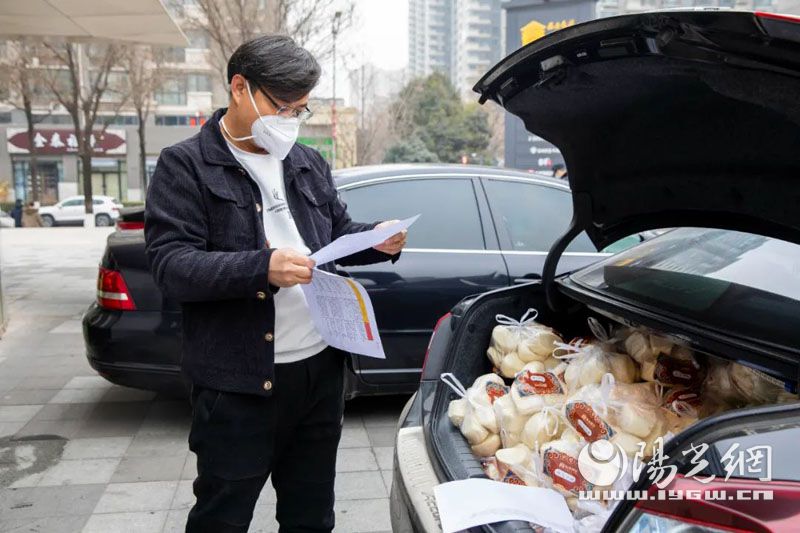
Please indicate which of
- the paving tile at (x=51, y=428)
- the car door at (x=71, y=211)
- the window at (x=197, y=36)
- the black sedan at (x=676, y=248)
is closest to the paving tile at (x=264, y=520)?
the black sedan at (x=676, y=248)

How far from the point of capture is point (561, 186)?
4730mm

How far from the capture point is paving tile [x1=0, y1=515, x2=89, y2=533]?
123 inches

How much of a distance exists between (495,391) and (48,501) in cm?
241

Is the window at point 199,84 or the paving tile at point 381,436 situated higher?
the window at point 199,84

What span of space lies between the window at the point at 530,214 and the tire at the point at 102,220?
99.5 feet

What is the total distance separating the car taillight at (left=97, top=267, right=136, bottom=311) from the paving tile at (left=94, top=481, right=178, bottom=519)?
1.06 metres

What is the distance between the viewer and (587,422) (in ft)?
6.34

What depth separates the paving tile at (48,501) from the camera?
329 centimetres

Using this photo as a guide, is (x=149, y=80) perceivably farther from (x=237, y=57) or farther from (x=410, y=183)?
(x=237, y=57)

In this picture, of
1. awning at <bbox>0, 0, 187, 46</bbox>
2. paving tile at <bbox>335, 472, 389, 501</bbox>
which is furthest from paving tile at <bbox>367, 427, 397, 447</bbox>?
awning at <bbox>0, 0, 187, 46</bbox>

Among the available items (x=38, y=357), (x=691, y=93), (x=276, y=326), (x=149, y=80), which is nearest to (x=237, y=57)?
(x=276, y=326)

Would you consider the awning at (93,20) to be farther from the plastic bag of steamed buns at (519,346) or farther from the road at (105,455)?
the plastic bag of steamed buns at (519,346)

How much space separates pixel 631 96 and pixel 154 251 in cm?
148

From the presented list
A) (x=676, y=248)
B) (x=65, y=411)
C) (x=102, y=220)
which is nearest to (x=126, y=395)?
(x=65, y=411)
